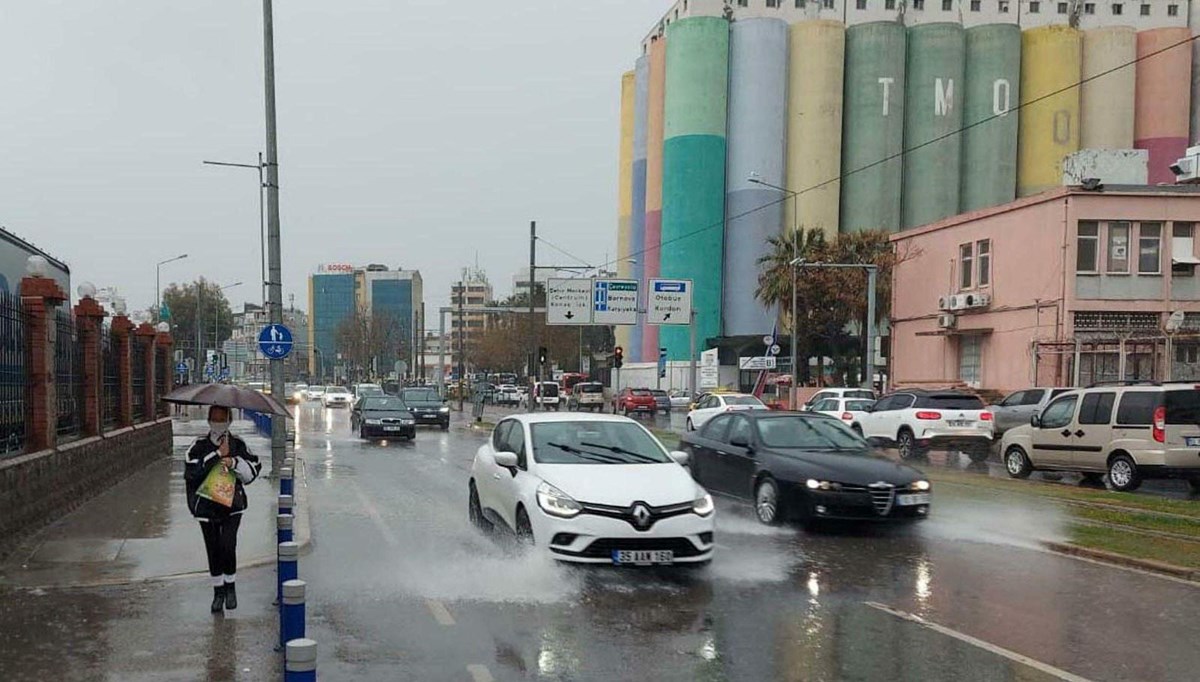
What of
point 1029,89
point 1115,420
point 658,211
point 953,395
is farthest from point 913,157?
point 1115,420

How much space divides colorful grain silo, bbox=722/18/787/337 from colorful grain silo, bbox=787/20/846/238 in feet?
2.97

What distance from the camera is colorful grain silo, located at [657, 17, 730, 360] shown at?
210 ft

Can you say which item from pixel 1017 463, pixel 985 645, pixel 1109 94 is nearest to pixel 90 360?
pixel 985 645

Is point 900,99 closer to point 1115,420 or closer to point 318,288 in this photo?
point 1115,420

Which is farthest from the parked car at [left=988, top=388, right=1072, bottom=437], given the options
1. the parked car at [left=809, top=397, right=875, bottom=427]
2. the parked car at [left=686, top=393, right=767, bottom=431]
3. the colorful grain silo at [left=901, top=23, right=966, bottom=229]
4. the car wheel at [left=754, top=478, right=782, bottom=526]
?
the colorful grain silo at [left=901, top=23, right=966, bottom=229]

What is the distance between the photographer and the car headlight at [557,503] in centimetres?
873

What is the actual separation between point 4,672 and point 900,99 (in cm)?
6342

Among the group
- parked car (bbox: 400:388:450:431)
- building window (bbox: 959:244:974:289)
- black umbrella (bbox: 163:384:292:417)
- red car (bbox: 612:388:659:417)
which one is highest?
building window (bbox: 959:244:974:289)

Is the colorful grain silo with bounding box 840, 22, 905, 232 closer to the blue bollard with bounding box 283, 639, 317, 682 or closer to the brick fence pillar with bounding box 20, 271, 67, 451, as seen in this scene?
the brick fence pillar with bounding box 20, 271, 67, 451

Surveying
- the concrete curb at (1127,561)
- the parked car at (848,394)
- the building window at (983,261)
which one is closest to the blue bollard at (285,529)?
the concrete curb at (1127,561)

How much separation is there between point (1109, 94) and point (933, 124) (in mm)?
11236

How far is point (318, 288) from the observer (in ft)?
466

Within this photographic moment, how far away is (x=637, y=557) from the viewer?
859 centimetres

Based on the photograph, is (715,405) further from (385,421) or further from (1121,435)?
(1121,435)
